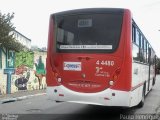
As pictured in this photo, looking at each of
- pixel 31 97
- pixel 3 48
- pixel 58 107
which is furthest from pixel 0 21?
pixel 58 107

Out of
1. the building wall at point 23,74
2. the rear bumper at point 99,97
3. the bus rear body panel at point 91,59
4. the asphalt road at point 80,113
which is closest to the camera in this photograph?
the rear bumper at point 99,97

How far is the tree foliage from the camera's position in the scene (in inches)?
797

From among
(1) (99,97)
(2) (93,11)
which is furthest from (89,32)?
(1) (99,97)

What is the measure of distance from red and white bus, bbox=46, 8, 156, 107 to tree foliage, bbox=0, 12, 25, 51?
9677mm

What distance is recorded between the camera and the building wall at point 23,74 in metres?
19.6

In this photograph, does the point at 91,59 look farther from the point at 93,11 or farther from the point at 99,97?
the point at 93,11

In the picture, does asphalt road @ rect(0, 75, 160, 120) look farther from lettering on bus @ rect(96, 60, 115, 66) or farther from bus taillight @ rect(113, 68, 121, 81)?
lettering on bus @ rect(96, 60, 115, 66)

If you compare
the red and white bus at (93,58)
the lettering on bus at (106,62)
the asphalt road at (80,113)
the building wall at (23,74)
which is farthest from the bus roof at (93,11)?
the building wall at (23,74)

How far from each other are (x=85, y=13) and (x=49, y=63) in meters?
1.85

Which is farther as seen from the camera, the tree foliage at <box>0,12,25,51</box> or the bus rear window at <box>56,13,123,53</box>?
the tree foliage at <box>0,12,25,51</box>

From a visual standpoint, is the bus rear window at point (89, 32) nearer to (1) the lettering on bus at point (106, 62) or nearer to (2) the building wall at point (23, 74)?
(1) the lettering on bus at point (106, 62)

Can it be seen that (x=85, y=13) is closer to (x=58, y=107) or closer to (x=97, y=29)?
(x=97, y=29)

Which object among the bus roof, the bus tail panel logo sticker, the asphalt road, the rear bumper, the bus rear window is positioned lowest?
the asphalt road

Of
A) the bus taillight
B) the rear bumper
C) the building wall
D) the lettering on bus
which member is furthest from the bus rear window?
the building wall
